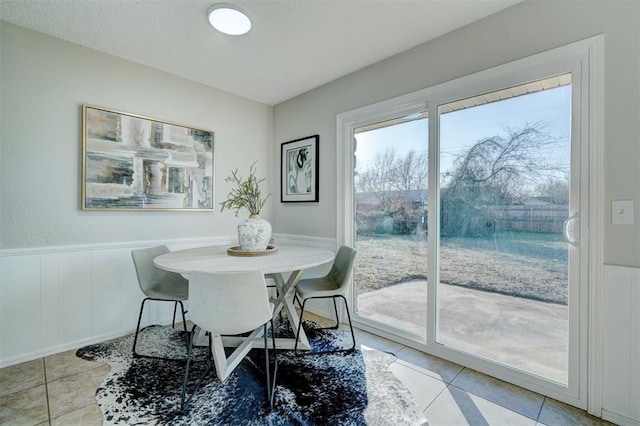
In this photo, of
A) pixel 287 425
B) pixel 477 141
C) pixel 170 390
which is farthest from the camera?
pixel 477 141

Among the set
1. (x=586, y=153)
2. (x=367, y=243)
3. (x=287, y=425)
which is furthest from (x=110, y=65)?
(x=586, y=153)

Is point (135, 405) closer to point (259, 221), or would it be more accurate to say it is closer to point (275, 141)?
point (259, 221)

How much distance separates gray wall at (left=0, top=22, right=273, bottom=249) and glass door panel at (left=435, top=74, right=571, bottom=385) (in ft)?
8.58

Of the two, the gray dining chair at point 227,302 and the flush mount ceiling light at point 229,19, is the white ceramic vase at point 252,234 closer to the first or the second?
the gray dining chair at point 227,302

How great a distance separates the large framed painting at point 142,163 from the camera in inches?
96.1

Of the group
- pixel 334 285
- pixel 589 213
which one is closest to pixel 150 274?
pixel 334 285

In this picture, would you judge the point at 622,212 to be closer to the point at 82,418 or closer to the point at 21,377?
the point at 82,418

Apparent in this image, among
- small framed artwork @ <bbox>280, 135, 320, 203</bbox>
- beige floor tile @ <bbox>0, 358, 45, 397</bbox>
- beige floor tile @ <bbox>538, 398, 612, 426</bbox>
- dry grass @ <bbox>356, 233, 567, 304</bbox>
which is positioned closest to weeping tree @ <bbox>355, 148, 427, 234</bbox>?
dry grass @ <bbox>356, 233, 567, 304</bbox>

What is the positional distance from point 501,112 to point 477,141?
0.24m

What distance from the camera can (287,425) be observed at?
4.93 feet

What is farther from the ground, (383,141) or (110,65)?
(110,65)

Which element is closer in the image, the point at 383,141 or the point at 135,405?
the point at 135,405

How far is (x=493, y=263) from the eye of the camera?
80.8 inches

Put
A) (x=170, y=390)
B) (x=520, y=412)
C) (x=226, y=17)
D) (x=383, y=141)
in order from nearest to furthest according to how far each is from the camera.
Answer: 1. (x=520, y=412)
2. (x=170, y=390)
3. (x=226, y=17)
4. (x=383, y=141)
